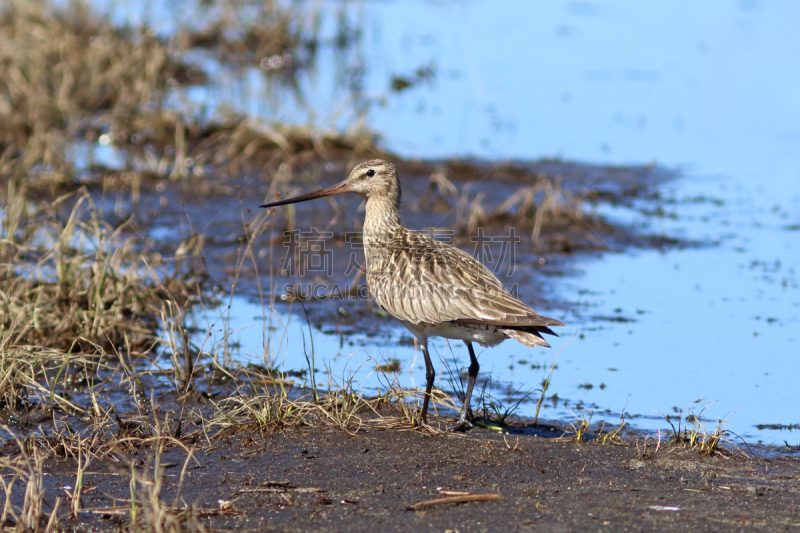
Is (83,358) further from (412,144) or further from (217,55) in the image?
(217,55)

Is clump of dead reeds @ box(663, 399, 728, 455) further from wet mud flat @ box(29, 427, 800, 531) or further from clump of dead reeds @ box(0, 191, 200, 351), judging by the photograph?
clump of dead reeds @ box(0, 191, 200, 351)

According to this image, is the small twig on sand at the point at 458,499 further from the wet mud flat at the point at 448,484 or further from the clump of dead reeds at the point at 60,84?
the clump of dead reeds at the point at 60,84

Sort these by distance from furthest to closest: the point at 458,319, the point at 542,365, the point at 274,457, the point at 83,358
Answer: the point at 542,365 < the point at 83,358 < the point at 458,319 < the point at 274,457

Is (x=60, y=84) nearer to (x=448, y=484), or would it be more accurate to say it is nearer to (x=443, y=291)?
(x=443, y=291)

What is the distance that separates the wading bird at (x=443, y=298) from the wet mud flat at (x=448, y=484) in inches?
22.2

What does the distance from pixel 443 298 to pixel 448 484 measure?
51.8 inches

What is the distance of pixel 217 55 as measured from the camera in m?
16.4

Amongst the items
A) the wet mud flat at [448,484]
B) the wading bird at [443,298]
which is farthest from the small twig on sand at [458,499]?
the wading bird at [443,298]

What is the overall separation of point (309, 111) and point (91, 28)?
4.81 m


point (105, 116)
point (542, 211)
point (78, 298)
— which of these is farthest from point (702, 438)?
point (105, 116)

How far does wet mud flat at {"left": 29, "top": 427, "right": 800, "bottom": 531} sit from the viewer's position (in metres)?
4.30

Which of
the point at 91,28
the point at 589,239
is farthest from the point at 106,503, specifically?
the point at 91,28

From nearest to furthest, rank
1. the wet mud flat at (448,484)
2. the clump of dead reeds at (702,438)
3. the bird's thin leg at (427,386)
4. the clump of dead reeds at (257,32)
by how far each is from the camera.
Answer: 1. the wet mud flat at (448,484)
2. the clump of dead reeds at (702,438)
3. the bird's thin leg at (427,386)
4. the clump of dead reeds at (257,32)

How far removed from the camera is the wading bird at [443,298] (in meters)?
5.48
